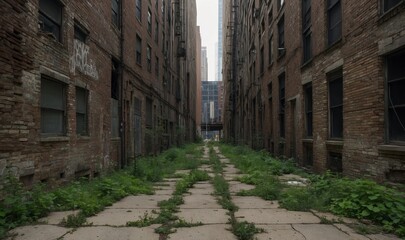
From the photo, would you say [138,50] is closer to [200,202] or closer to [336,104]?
[336,104]

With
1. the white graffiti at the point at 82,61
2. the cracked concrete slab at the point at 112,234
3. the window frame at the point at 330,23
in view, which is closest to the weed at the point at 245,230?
the cracked concrete slab at the point at 112,234

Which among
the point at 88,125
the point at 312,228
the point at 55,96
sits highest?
the point at 55,96

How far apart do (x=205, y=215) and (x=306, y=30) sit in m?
9.02

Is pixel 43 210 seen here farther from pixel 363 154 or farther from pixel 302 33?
pixel 302 33

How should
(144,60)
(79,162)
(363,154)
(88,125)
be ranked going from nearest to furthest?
(363,154) → (79,162) → (88,125) → (144,60)

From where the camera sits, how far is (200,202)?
7180mm

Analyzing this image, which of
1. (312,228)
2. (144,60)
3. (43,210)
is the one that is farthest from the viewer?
(144,60)

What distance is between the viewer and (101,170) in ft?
36.9

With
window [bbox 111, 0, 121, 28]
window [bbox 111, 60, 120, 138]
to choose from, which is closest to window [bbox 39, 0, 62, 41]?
window [bbox 111, 60, 120, 138]

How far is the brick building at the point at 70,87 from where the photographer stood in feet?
20.4

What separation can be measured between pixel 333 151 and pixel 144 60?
11.6m

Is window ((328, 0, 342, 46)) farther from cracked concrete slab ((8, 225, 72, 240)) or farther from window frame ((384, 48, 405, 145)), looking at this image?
cracked concrete slab ((8, 225, 72, 240))

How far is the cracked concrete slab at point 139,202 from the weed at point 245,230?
7.51 ft

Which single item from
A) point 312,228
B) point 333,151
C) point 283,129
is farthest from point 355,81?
point 283,129
